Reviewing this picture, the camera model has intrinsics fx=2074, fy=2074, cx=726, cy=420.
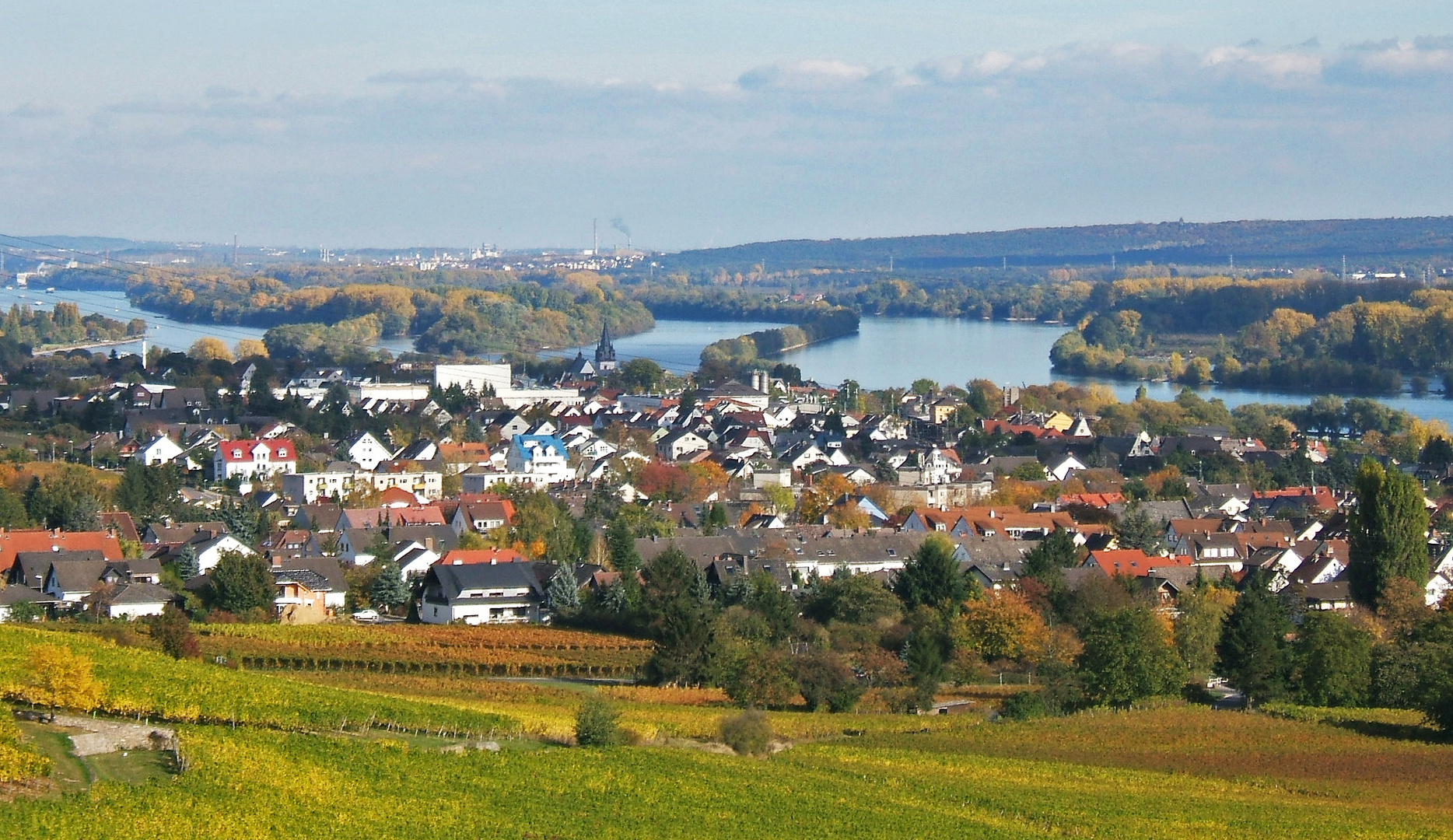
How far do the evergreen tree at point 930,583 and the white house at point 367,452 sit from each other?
11.3 meters

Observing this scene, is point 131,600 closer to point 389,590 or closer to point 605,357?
point 389,590

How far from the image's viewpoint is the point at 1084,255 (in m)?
123

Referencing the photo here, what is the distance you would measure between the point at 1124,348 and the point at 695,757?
4182 centimetres

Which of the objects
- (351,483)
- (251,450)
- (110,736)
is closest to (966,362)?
(251,450)

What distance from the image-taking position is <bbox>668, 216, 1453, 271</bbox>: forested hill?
113m

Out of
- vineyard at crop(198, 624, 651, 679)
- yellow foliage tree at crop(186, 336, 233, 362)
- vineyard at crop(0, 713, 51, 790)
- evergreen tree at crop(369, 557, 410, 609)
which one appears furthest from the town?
vineyard at crop(0, 713, 51, 790)

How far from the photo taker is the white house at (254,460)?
23.4 meters

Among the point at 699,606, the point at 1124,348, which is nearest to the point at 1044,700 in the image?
the point at 699,606

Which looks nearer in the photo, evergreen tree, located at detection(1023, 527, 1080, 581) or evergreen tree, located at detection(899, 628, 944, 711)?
evergreen tree, located at detection(899, 628, 944, 711)

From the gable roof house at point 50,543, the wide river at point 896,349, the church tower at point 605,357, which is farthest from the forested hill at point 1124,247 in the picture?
the gable roof house at point 50,543

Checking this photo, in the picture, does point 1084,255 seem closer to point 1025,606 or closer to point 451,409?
point 451,409

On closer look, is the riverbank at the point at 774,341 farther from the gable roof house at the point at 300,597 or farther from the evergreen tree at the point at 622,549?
the gable roof house at the point at 300,597

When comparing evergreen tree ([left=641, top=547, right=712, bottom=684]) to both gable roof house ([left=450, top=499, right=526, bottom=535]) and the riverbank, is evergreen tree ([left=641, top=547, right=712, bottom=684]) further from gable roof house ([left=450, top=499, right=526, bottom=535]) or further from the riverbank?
the riverbank

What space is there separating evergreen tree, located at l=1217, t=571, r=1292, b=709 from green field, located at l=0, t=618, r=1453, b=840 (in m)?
0.47
